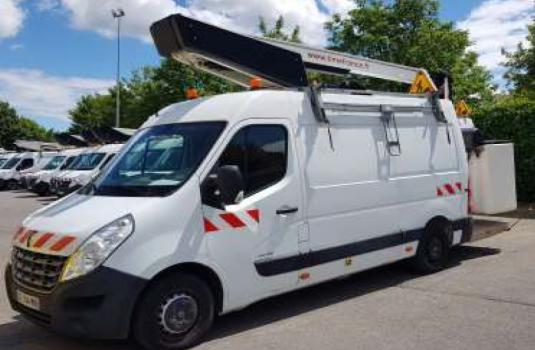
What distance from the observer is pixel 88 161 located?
70.7ft

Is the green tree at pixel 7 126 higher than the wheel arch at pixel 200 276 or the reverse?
higher

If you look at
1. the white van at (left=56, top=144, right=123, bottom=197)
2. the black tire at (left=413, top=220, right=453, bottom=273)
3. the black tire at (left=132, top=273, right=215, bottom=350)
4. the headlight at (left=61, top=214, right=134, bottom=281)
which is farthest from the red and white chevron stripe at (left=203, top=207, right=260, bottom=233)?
the white van at (left=56, top=144, right=123, bottom=197)

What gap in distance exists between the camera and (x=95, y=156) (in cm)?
2142

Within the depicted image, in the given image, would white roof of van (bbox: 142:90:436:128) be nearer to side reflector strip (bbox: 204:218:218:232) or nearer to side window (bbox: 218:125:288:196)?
side window (bbox: 218:125:288:196)

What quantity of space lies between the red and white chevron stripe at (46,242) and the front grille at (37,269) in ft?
0.16

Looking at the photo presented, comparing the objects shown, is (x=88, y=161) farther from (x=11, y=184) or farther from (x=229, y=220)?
(x=229, y=220)

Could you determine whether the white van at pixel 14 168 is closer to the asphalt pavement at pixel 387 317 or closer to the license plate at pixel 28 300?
the asphalt pavement at pixel 387 317

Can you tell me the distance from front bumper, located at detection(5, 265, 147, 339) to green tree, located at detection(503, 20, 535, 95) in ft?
92.3

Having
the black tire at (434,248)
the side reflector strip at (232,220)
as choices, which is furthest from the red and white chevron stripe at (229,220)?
the black tire at (434,248)

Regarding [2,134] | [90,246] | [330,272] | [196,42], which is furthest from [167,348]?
[2,134]

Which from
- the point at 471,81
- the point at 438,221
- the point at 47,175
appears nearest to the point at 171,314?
the point at 438,221

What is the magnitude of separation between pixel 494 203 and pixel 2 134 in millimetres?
66917

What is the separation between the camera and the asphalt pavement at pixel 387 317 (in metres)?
5.31

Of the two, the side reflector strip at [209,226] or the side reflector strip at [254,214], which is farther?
the side reflector strip at [254,214]
